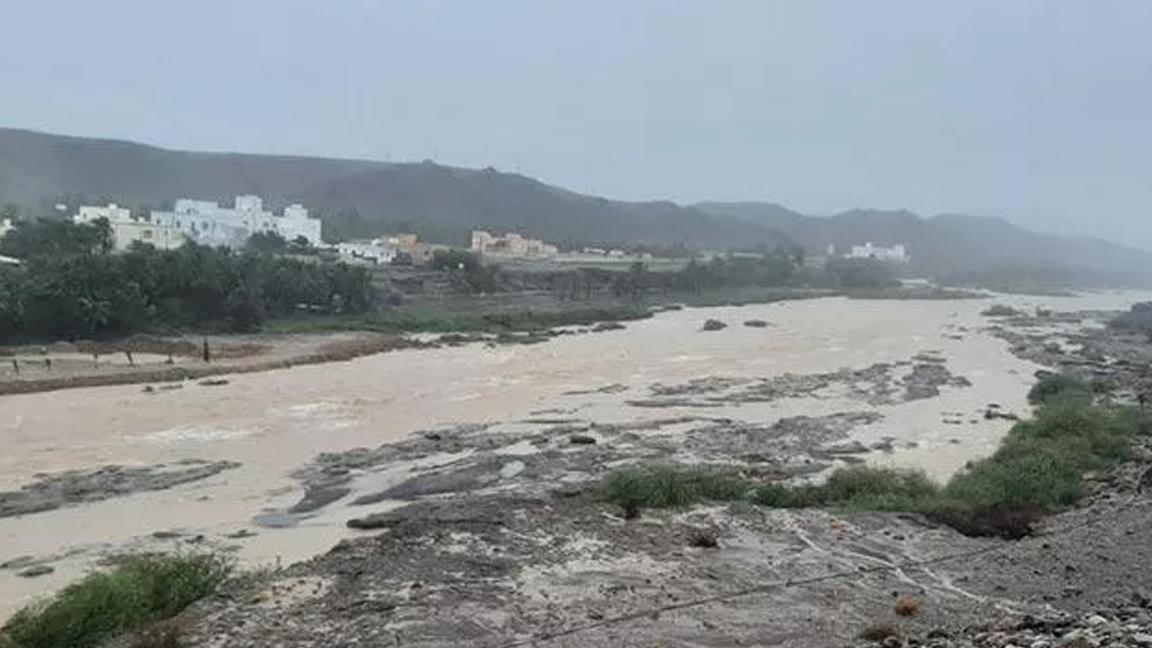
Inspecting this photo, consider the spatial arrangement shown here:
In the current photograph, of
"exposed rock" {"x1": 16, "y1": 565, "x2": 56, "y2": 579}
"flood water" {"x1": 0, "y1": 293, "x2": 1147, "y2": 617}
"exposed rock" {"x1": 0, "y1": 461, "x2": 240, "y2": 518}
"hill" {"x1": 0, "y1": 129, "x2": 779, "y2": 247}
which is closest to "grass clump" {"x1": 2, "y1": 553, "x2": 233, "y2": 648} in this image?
"flood water" {"x1": 0, "y1": 293, "x2": 1147, "y2": 617}

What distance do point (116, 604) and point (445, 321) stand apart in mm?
44094

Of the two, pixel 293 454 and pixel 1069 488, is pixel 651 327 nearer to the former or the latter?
pixel 293 454

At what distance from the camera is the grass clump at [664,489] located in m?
16.3

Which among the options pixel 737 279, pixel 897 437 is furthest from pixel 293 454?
pixel 737 279

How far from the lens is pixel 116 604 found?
440 inches

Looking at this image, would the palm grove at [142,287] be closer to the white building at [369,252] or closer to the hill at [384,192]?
the white building at [369,252]

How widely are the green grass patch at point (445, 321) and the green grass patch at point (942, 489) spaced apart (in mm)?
32409

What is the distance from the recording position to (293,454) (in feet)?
78.9

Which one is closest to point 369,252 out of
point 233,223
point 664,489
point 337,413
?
point 233,223

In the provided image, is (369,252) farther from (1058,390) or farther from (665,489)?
(665,489)

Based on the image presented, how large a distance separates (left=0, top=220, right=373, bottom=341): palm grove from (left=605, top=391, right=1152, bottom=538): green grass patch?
2916cm

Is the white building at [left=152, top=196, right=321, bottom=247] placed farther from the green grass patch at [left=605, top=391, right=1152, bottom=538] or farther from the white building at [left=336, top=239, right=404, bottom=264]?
the green grass patch at [left=605, top=391, right=1152, bottom=538]

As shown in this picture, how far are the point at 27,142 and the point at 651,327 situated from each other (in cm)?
11397

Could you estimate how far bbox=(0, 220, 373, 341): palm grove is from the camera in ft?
135
